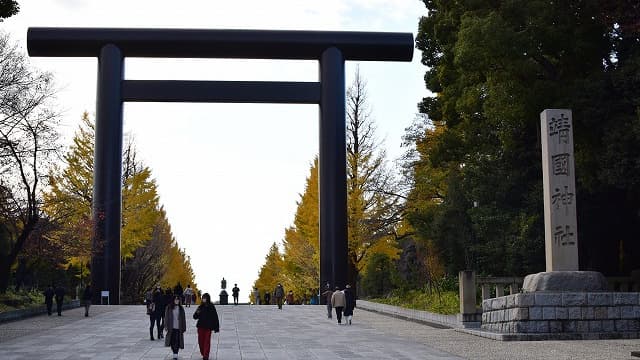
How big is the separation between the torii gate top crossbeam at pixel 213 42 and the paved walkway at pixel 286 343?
37.2 ft

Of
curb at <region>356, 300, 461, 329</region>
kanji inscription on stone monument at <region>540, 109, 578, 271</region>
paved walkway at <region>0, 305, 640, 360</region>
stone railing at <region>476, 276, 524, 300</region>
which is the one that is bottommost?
paved walkway at <region>0, 305, 640, 360</region>

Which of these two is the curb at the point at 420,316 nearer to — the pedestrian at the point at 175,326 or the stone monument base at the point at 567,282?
the stone monument base at the point at 567,282

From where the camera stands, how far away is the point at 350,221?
3678 centimetres

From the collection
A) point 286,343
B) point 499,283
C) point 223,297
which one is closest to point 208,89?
point 499,283

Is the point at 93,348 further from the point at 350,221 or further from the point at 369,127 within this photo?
the point at 369,127

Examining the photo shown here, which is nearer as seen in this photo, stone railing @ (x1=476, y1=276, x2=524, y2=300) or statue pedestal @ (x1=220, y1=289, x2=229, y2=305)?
stone railing @ (x1=476, y1=276, x2=524, y2=300)

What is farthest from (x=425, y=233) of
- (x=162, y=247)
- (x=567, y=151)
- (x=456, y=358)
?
(x=162, y=247)

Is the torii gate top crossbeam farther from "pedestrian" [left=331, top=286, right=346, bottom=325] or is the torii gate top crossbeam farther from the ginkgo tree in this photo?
"pedestrian" [left=331, top=286, right=346, bottom=325]

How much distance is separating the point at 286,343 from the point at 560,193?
6570 millimetres

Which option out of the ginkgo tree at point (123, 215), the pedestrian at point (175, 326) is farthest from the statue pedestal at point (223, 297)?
the pedestrian at point (175, 326)

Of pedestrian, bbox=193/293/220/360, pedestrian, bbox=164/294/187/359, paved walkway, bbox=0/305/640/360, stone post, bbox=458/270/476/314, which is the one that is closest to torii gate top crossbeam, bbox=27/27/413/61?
paved walkway, bbox=0/305/640/360

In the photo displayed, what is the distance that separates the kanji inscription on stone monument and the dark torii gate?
14.7 meters

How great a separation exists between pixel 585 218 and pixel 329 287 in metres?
10.1

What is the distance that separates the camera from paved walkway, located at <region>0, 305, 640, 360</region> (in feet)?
49.5
